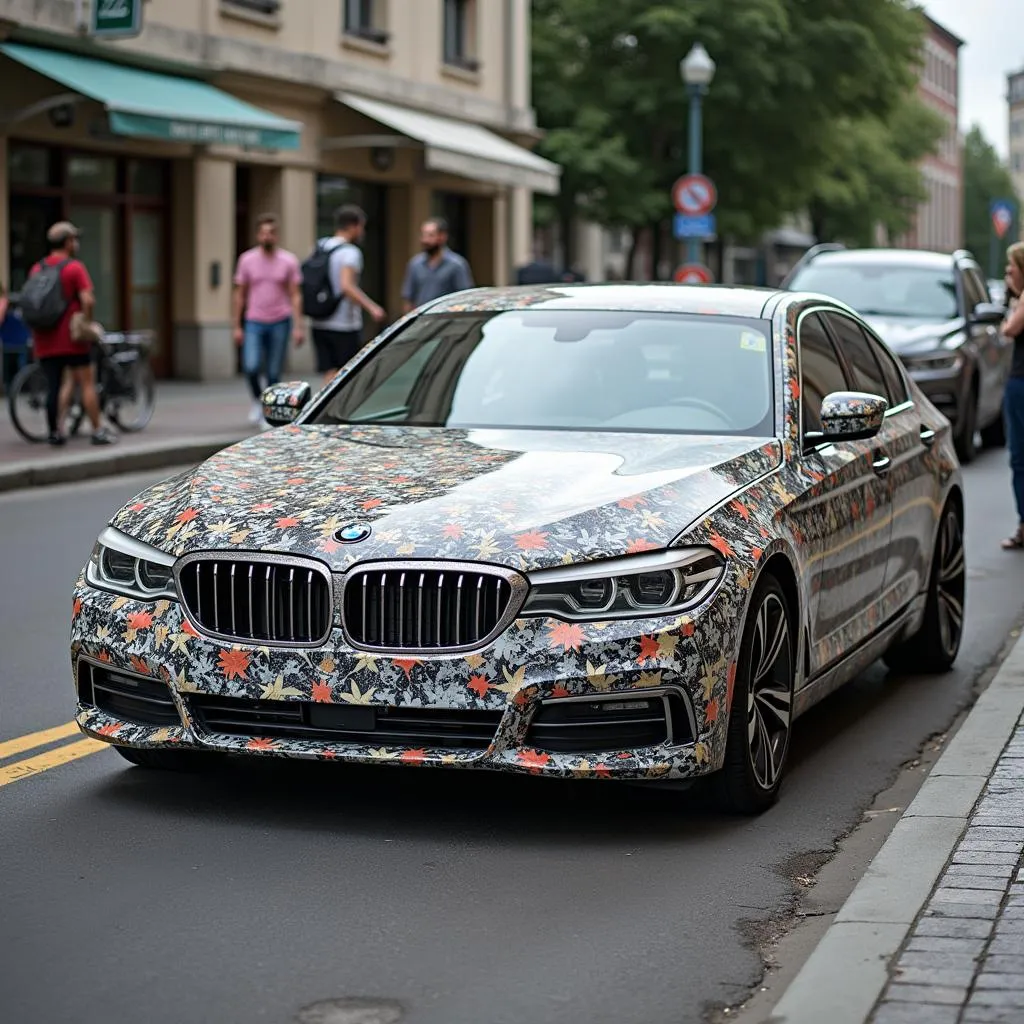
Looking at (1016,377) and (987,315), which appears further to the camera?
(987,315)

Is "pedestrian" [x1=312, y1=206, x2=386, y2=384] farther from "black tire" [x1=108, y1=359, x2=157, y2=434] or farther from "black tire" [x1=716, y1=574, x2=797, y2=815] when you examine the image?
"black tire" [x1=716, y1=574, x2=797, y2=815]

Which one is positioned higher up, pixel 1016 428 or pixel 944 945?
pixel 1016 428

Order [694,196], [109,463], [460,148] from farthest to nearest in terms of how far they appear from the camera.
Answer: [460,148]
[694,196]
[109,463]

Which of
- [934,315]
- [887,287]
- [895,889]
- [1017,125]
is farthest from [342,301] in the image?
[1017,125]

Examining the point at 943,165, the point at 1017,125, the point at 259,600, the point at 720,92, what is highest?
→ the point at 1017,125

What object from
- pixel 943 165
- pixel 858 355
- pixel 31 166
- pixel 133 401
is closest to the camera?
pixel 858 355

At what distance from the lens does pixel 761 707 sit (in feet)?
19.4

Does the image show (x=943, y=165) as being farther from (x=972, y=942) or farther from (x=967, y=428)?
(x=972, y=942)

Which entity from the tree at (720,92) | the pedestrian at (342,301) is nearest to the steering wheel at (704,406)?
the pedestrian at (342,301)

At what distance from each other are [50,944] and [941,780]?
2638 mm

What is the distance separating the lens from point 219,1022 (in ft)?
13.6

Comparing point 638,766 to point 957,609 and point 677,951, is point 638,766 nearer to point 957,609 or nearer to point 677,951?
point 677,951

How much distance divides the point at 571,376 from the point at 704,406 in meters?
0.46

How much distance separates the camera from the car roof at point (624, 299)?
23.5 feet
